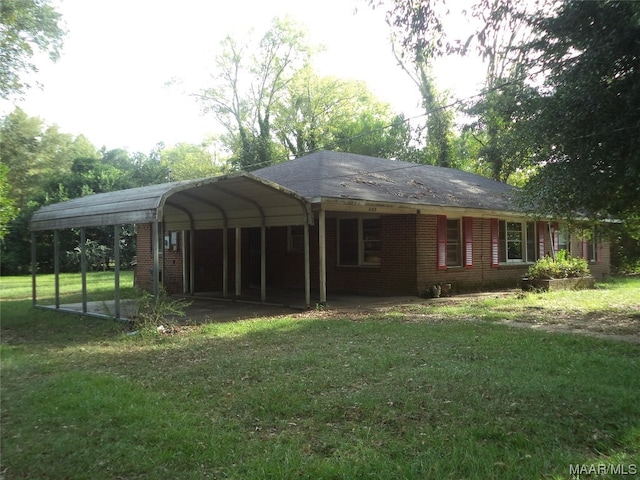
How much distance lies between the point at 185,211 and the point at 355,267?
216 inches

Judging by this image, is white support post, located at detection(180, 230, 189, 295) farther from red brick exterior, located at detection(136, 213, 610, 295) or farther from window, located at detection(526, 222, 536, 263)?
window, located at detection(526, 222, 536, 263)

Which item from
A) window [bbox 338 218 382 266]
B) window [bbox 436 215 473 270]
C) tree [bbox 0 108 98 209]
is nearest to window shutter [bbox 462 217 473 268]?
window [bbox 436 215 473 270]

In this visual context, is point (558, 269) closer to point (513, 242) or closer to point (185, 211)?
point (513, 242)

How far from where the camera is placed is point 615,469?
3.59 meters

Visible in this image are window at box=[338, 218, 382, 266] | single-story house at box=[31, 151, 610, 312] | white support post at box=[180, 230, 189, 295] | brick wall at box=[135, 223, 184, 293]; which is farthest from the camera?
brick wall at box=[135, 223, 184, 293]

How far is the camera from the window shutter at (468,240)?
54.9 feet

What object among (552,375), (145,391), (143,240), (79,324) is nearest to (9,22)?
(143,240)

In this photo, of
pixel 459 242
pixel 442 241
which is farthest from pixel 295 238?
pixel 459 242

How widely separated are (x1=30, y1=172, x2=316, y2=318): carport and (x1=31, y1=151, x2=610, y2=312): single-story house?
0.04 meters

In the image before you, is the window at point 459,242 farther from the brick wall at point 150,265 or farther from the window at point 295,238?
the brick wall at point 150,265

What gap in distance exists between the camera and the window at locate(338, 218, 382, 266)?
53.0 ft

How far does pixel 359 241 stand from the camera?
1638 cm

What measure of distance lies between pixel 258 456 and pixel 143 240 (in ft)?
54.5

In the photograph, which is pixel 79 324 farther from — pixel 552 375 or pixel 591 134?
pixel 591 134
